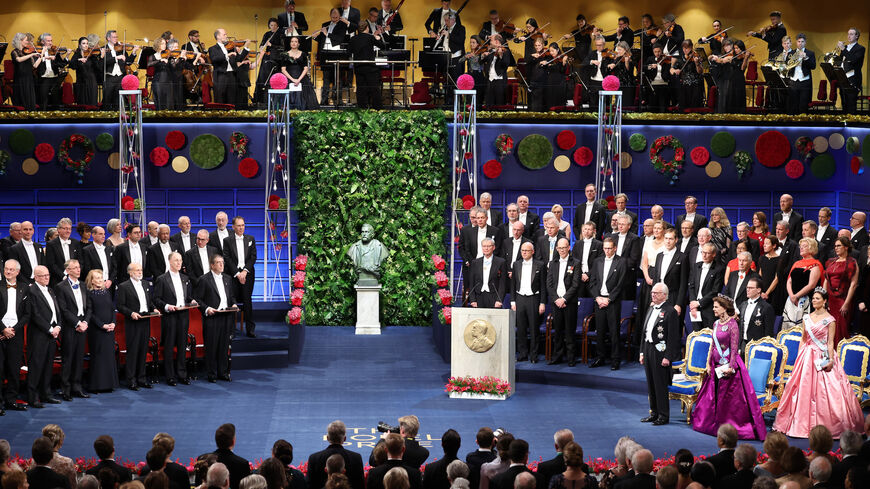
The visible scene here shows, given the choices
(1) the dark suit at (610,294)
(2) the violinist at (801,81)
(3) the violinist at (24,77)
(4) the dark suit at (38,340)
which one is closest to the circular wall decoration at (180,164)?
(3) the violinist at (24,77)

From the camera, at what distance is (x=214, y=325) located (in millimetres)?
11523

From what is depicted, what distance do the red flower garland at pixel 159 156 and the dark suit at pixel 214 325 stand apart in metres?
4.00

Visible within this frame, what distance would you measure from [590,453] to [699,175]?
7586mm

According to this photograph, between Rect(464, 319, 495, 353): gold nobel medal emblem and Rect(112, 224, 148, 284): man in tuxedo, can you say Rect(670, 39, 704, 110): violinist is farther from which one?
Rect(112, 224, 148, 284): man in tuxedo

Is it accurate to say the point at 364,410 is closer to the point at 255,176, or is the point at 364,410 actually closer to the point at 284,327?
the point at 284,327

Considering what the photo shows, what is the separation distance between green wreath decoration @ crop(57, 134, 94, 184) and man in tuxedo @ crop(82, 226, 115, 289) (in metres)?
3.54

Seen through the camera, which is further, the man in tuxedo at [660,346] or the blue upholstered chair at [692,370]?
the blue upholstered chair at [692,370]

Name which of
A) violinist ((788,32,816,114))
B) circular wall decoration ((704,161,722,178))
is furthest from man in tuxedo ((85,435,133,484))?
violinist ((788,32,816,114))

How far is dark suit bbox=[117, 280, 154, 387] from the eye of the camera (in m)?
11.1

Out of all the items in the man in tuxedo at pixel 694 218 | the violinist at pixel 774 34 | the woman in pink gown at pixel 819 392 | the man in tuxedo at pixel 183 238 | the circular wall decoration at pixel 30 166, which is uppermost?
the violinist at pixel 774 34

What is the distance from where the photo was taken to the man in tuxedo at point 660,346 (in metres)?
9.64

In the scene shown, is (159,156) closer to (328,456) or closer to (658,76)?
(658,76)

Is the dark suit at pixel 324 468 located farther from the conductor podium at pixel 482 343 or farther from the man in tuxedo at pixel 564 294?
the man in tuxedo at pixel 564 294

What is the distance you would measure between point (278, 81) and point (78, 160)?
3.33m
